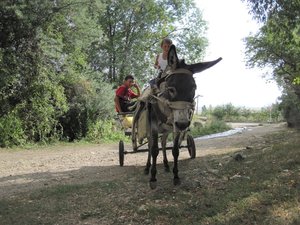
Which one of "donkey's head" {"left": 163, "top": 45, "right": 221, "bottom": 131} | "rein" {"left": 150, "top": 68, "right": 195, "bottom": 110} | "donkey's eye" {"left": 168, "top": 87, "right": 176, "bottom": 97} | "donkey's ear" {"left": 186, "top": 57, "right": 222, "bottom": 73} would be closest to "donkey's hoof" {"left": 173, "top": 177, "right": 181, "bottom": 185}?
"donkey's head" {"left": 163, "top": 45, "right": 221, "bottom": 131}

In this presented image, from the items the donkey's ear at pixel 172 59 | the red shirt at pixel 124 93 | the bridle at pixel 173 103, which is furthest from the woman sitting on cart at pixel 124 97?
the donkey's ear at pixel 172 59

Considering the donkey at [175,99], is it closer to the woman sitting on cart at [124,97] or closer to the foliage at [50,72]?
the woman sitting on cart at [124,97]

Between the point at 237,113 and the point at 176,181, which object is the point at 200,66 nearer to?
the point at 176,181

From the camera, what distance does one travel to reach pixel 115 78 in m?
31.1

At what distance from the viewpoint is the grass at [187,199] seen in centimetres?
499

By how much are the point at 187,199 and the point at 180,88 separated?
5.52 feet

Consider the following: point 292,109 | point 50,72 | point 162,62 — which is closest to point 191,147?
point 162,62

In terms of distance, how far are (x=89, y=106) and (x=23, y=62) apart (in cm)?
452

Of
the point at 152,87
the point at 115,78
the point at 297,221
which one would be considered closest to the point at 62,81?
the point at 115,78

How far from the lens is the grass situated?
499cm

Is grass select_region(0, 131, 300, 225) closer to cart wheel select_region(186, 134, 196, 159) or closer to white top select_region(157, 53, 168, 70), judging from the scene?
cart wheel select_region(186, 134, 196, 159)

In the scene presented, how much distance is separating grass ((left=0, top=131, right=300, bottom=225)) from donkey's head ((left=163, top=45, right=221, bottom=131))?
1155 millimetres

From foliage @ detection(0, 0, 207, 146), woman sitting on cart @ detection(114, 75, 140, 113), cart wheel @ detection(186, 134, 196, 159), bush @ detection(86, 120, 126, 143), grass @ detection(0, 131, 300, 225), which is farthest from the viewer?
bush @ detection(86, 120, 126, 143)

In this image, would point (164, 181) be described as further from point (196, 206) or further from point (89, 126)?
point (89, 126)
